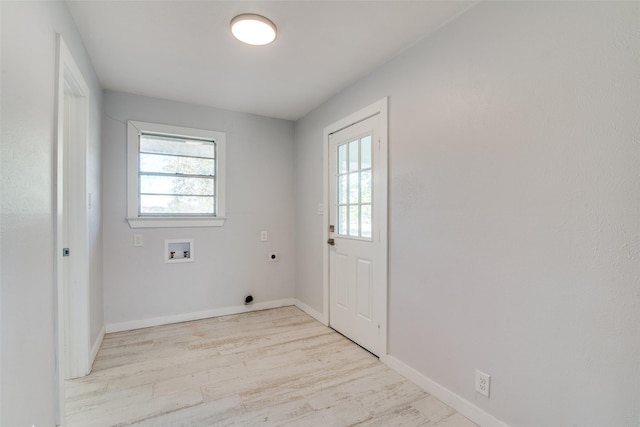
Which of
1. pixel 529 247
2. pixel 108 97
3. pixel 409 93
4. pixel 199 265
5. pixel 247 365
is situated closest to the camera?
pixel 529 247

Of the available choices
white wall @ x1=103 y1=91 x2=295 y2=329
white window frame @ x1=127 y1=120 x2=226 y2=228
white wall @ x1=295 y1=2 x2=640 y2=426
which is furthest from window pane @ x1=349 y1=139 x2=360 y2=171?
white window frame @ x1=127 y1=120 x2=226 y2=228

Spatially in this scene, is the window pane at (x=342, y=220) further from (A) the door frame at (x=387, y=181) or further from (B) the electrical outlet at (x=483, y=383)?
(B) the electrical outlet at (x=483, y=383)

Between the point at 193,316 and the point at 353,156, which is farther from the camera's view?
the point at 193,316

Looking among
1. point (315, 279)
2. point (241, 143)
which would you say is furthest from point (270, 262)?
point (241, 143)

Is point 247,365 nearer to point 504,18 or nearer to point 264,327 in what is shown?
point 264,327

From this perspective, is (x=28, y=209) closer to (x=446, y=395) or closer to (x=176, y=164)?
(x=176, y=164)

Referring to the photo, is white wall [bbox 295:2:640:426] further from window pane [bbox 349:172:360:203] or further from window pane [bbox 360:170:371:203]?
window pane [bbox 349:172:360:203]

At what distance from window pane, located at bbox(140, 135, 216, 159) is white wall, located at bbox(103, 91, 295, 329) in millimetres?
177

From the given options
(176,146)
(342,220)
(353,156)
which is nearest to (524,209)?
(353,156)

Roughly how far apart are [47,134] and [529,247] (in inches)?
97.0

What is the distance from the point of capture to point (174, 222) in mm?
3246

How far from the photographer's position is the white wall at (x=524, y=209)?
1.22 metres

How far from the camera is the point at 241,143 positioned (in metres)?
3.62

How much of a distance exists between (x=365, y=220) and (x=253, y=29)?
5.53ft
